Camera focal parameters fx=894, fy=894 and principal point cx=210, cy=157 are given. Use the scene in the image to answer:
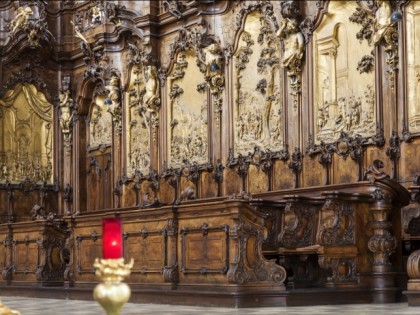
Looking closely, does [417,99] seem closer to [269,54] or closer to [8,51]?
[269,54]

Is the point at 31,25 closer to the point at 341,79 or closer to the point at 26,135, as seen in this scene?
the point at 26,135

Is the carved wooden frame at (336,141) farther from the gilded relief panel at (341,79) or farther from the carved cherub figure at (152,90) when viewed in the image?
the carved cherub figure at (152,90)

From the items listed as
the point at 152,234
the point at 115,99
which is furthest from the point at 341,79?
the point at 115,99

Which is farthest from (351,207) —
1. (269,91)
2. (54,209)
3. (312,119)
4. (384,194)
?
(54,209)

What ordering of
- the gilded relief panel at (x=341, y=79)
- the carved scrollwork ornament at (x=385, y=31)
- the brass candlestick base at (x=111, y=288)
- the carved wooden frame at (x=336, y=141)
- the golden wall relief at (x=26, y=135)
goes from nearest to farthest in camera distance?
the brass candlestick base at (x=111, y=288), the carved scrollwork ornament at (x=385, y=31), the carved wooden frame at (x=336, y=141), the gilded relief panel at (x=341, y=79), the golden wall relief at (x=26, y=135)

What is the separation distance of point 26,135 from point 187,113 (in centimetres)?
581

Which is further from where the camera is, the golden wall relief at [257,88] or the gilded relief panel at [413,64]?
the golden wall relief at [257,88]

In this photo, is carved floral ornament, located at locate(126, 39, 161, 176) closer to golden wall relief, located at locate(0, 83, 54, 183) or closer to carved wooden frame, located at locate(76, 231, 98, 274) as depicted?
golden wall relief, located at locate(0, 83, 54, 183)

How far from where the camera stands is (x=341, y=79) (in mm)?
14805

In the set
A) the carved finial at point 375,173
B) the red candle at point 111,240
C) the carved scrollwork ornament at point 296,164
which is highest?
the carved scrollwork ornament at point 296,164

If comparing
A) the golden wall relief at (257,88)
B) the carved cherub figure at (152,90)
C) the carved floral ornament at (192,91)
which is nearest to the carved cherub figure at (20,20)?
the carved cherub figure at (152,90)

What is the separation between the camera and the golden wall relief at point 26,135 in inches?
883

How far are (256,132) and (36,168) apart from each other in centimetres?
812

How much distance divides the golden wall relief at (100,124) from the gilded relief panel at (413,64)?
383 inches
